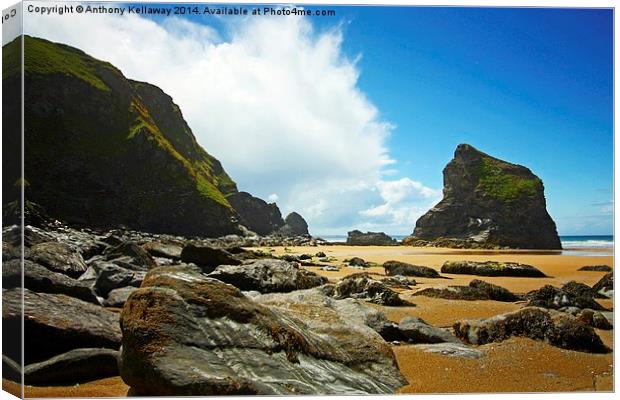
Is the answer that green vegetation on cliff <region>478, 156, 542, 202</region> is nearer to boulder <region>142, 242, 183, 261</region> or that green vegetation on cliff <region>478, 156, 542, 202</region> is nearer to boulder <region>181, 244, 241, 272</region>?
boulder <region>181, 244, 241, 272</region>

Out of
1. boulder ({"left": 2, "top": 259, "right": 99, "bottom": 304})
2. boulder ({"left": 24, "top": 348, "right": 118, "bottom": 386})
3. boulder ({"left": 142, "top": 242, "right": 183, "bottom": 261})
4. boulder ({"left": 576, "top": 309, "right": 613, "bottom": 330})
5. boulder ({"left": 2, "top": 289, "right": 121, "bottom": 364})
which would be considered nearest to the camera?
boulder ({"left": 24, "top": 348, "right": 118, "bottom": 386})

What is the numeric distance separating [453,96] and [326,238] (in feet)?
8.69

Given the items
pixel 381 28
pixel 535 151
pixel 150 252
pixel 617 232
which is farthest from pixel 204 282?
pixel 617 232

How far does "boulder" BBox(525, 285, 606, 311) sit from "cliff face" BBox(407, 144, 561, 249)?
0.62 meters

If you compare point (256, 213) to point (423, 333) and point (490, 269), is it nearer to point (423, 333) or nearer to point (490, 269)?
point (423, 333)

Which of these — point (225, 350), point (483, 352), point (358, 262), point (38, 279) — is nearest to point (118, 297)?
point (38, 279)

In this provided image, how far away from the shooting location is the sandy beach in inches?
261

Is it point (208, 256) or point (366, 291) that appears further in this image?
point (366, 291)

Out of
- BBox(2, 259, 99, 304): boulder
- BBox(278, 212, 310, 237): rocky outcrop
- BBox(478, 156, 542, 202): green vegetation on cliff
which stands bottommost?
BBox(2, 259, 99, 304): boulder

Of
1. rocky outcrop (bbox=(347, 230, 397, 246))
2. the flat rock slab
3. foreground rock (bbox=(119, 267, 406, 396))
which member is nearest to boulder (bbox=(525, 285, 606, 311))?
the flat rock slab

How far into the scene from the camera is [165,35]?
7.17 metres

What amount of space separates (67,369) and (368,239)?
405 cm

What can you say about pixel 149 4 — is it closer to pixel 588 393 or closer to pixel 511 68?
pixel 511 68

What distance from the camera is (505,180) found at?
775cm
